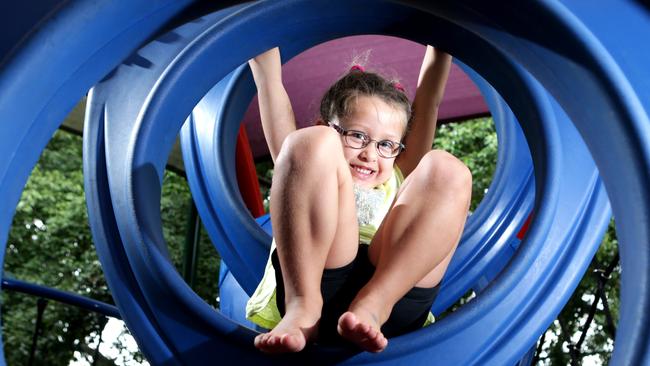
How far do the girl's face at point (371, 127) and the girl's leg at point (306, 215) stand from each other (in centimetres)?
30

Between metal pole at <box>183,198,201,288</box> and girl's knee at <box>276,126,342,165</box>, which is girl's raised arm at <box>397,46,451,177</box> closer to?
girl's knee at <box>276,126,342,165</box>

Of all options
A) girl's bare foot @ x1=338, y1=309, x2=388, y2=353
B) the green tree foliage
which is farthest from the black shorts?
the green tree foliage

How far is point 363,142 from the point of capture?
160 centimetres

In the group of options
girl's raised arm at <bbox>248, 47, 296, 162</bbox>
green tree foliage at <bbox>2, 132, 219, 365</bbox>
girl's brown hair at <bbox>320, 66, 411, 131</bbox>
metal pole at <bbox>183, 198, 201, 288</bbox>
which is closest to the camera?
girl's brown hair at <bbox>320, 66, 411, 131</bbox>

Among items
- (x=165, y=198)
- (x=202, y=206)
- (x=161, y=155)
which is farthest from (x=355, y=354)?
(x=165, y=198)

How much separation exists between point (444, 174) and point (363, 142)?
0.28m

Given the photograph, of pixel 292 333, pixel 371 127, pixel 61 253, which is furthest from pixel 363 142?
pixel 61 253

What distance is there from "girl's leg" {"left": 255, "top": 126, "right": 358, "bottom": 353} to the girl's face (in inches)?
11.9

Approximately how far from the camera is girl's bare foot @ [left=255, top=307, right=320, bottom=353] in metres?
1.18

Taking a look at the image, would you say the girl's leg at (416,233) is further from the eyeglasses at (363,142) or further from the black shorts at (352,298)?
the eyeglasses at (363,142)

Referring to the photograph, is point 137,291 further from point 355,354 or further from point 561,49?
point 561,49

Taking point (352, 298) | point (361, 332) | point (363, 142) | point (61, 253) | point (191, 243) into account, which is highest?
point (61, 253)

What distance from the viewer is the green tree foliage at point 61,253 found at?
26.1ft

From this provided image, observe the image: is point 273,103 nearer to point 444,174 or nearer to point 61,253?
point 444,174
